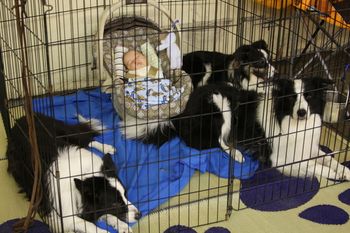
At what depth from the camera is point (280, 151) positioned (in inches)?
113

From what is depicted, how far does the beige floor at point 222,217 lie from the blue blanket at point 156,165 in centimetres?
10

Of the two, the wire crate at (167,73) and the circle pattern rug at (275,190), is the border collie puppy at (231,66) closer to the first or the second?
the wire crate at (167,73)

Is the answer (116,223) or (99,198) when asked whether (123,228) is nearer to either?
(116,223)

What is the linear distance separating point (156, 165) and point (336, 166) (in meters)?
1.01

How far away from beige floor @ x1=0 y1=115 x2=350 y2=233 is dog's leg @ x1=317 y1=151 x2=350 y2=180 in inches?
7.1

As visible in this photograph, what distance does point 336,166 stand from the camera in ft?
9.45

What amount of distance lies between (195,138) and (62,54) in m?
1.26

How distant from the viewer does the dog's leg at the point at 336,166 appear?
2.83m

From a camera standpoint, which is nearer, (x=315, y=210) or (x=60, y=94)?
(x=315, y=210)

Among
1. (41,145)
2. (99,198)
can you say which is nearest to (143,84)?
(41,145)

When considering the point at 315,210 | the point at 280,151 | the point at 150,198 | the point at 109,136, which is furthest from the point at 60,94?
the point at 315,210

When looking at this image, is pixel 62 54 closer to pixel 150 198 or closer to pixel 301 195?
pixel 150 198

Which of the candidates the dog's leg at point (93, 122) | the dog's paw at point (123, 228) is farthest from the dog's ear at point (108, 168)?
the dog's leg at point (93, 122)

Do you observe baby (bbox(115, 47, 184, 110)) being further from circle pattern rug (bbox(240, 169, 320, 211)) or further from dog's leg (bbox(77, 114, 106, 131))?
circle pattern rug (bbox(240, 169, 320, 211))
